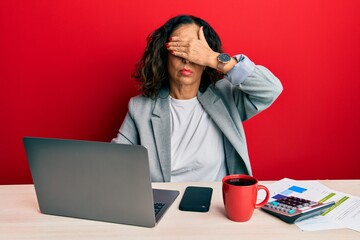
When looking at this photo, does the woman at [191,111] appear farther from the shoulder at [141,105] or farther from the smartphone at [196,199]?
the smartphone at [196,199]

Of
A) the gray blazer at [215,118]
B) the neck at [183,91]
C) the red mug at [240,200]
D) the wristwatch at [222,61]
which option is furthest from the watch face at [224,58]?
the red mug at [240,200]

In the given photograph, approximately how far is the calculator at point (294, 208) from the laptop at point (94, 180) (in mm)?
299

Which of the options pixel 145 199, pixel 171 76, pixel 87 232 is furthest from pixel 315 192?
pixel 171 76

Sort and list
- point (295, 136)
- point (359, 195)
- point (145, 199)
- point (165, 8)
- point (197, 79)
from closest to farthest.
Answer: point (145, 199) < point (359, 195) < point (197, 79) < point (165, 8) < point (295, 136)

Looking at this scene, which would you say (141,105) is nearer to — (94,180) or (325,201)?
(94,180)

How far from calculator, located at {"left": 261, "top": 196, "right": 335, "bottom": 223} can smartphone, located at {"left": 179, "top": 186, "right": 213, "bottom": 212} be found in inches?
6.3

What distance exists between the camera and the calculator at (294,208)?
0.93 m

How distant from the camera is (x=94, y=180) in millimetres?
914

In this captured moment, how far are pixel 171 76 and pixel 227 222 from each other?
849mm

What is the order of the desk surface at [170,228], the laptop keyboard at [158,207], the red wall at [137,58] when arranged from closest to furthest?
the desk surface at [170,228], the laptop keyboard at [158,207], the red wall at [137,58]

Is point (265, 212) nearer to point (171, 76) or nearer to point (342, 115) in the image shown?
point (171, 76)

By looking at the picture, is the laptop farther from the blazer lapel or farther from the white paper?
the blazer lapel

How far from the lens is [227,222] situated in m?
0.94

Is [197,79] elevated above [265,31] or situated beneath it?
situated beneath
